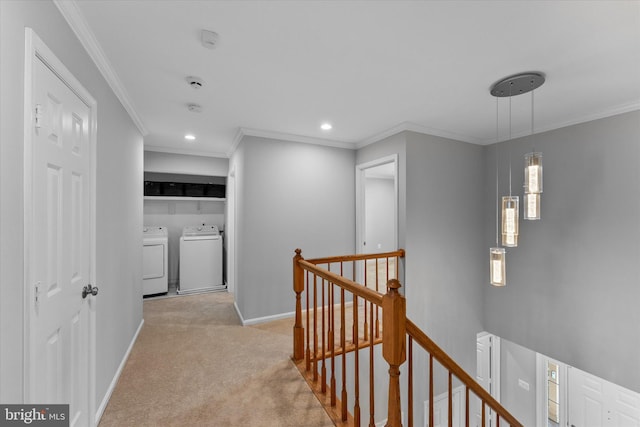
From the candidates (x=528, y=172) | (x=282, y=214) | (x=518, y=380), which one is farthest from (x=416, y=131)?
(x=518, y=380)

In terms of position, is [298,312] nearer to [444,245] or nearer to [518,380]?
[444,245]

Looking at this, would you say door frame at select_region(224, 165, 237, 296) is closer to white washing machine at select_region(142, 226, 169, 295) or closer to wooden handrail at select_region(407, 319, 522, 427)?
white washing machine at select_region(142, 226, 169, 295)

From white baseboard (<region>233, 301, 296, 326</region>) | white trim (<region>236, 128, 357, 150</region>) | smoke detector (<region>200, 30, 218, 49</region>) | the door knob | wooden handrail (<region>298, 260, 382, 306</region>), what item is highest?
smoke detector (<region>200, 30, 218, 49</region>)

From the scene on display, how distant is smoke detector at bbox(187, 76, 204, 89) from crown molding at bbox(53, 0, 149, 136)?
531 mm

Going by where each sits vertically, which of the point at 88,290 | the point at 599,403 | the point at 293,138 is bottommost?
the point at 599,403

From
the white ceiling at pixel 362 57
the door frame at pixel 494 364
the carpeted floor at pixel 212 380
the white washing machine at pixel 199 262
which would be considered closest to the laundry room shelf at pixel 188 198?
the white washing machine at pixel 199 262

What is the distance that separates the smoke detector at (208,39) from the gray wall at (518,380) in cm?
624

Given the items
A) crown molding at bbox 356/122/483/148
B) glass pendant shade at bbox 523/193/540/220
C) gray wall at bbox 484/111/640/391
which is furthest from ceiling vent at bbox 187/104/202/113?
gray wall at bbox 484/111/640/391

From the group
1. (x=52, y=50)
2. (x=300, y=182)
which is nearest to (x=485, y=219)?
(x=300, y=182)

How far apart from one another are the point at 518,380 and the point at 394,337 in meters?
5.46

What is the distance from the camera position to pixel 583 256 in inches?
120

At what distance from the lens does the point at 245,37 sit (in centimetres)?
168

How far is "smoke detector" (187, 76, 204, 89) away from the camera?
2.17 m

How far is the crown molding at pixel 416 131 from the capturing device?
10.8ft
